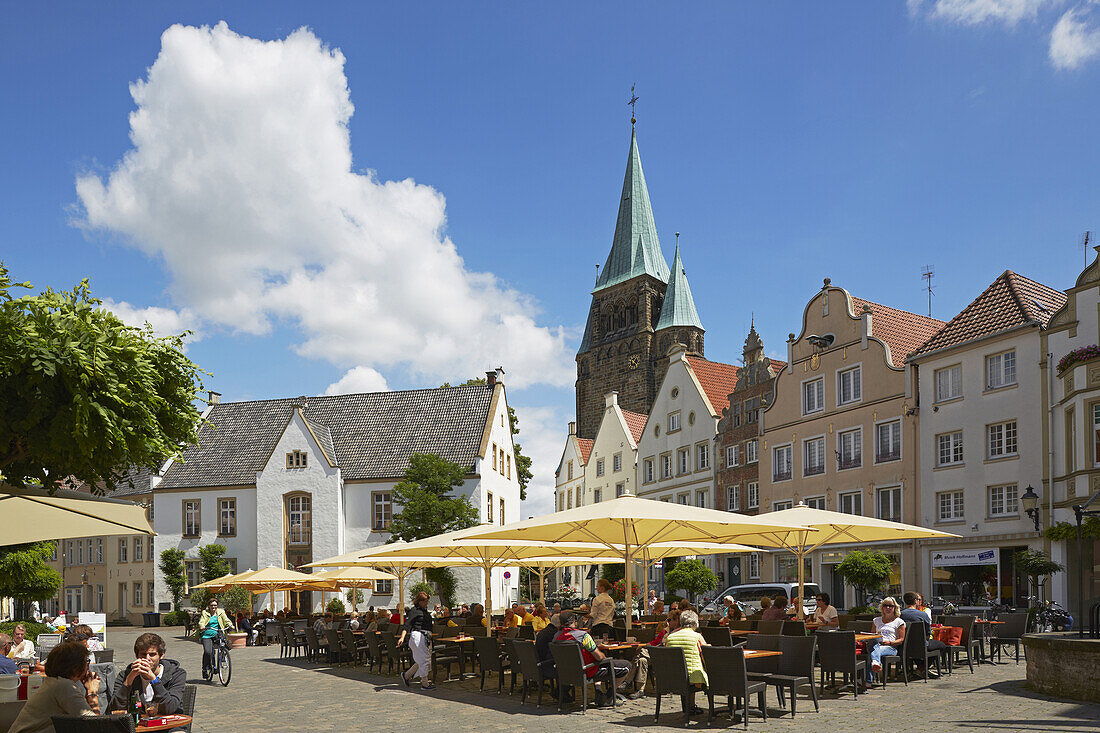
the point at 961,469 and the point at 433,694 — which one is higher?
the point at 961,469

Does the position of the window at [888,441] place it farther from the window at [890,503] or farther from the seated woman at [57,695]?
the seated woman at [57,695]

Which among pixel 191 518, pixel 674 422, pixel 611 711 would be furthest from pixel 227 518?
pixel 611 711

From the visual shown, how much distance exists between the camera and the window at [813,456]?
1650 inches

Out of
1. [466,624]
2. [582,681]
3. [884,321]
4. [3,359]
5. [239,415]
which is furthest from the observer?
[239,415]

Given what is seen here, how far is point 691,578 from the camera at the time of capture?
39.8 m

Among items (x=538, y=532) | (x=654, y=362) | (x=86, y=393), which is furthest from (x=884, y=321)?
(x=654, y=362)

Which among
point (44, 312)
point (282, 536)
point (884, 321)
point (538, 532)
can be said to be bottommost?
point (282, 536)

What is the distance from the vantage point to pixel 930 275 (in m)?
47.7

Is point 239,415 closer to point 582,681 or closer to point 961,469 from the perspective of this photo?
point 961,469

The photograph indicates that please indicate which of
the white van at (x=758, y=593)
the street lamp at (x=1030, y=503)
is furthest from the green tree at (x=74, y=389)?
the street lamp at (x=1030, y=503)

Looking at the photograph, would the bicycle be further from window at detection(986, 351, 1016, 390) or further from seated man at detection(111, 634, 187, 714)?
window at detection(986, 351, 1016, 390)

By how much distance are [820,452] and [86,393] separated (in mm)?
34467

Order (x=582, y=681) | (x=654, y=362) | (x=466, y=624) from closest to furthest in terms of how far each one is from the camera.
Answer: (x=582, y=681) < (x=466, y=624) < (x=654, y=362)

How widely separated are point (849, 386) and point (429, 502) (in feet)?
62.4
